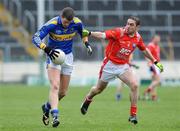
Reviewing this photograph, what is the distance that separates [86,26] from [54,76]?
3113cm

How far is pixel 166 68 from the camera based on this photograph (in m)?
41.9

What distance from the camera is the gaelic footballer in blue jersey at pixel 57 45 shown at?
43.8ft

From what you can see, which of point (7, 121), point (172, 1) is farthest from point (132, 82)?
point (172, 1)

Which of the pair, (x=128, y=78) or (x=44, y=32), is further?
(x=128, y=78)

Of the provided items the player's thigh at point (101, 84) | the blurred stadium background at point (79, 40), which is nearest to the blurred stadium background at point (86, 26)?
the blurred stadium background at point (79, 40)

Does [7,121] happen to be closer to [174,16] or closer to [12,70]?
[12,70]

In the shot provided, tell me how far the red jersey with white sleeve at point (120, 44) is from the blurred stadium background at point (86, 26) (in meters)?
24.4

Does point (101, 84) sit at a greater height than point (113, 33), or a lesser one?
lesser

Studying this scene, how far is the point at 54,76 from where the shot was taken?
44.8 ft

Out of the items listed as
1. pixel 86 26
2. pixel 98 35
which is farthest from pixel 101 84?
pixel 86 26

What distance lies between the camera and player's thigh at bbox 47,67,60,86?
44.5 ft

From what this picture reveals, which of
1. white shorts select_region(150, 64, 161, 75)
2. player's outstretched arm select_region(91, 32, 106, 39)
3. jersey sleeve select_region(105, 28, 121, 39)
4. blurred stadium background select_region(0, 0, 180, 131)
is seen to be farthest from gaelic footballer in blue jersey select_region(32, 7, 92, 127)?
blurred stadium background select_region(0, 0, 180, 131)

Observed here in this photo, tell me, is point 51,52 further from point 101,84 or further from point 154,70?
point 154,70

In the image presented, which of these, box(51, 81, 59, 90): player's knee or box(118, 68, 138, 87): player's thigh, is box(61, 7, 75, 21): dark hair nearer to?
box(51, 81, 59, 90): player's knee
